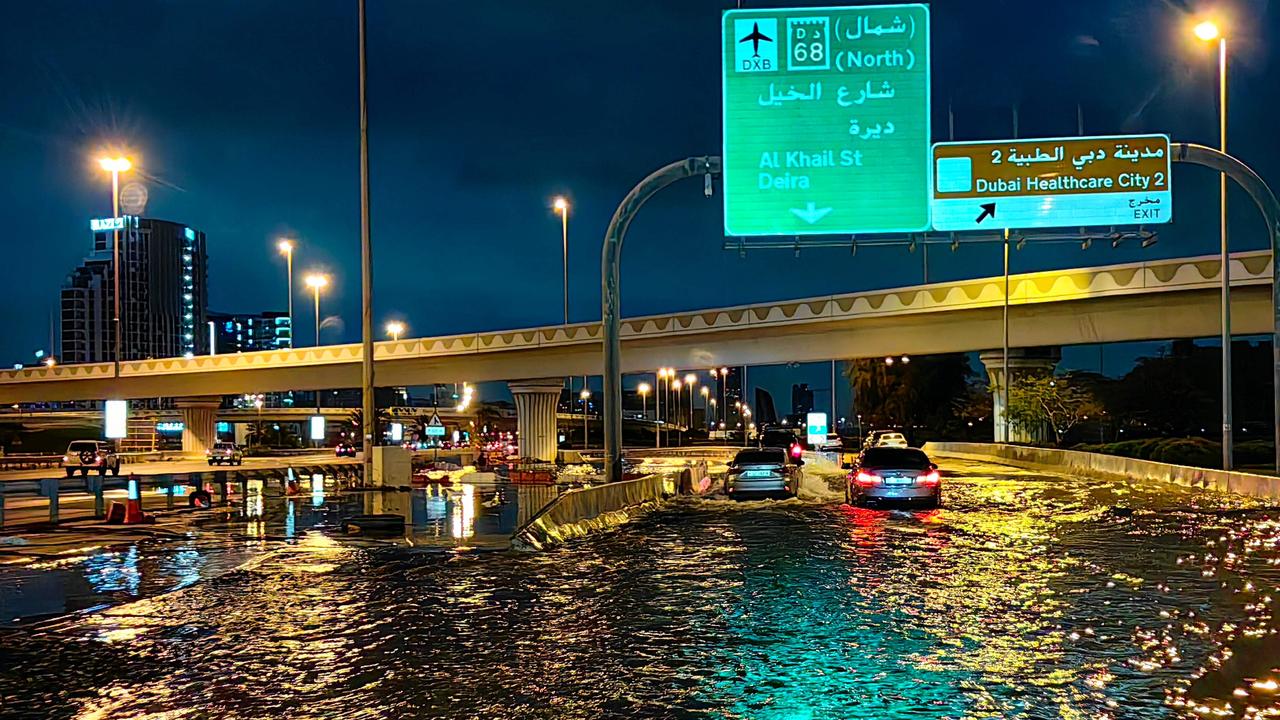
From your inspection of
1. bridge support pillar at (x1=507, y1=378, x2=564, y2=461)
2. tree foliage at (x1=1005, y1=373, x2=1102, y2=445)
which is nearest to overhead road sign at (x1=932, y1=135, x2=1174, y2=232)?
tree foliage at (x1=1005, y1=373, x2=1102, y2=445)

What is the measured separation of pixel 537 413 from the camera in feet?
251

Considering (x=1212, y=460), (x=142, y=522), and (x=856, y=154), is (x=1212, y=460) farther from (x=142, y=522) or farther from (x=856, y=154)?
(x=142, y=522)

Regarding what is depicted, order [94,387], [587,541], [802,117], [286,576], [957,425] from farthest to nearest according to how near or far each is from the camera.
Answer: [957,425] < [94,387] < [802,117] < [587,541] < [286,576]

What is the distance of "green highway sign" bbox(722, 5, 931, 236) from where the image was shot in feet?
83.8

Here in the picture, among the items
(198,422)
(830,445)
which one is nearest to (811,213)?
(830,445)

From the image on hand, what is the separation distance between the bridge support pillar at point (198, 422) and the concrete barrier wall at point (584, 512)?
80156 millimetres

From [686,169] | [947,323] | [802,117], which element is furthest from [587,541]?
[947,323]

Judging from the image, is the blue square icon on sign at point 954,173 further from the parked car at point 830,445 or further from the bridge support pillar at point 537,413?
the bridge support pillar at point 537,413

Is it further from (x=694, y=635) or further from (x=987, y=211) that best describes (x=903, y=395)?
(x=694, y=635)

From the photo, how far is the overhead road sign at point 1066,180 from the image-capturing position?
2753cm

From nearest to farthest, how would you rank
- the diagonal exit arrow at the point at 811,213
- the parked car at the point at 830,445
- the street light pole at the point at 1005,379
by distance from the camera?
the diagonal exit arrow at the point at 811,213 < the street light pole at the point at 1005,379 < the parked car at the point at 830,445

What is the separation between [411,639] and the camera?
465 inches

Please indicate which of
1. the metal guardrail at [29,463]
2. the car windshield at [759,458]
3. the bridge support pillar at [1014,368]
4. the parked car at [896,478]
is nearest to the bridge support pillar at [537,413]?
the bridge support pillar at [1014,368]

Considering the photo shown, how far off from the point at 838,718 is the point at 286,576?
34.4 feet
